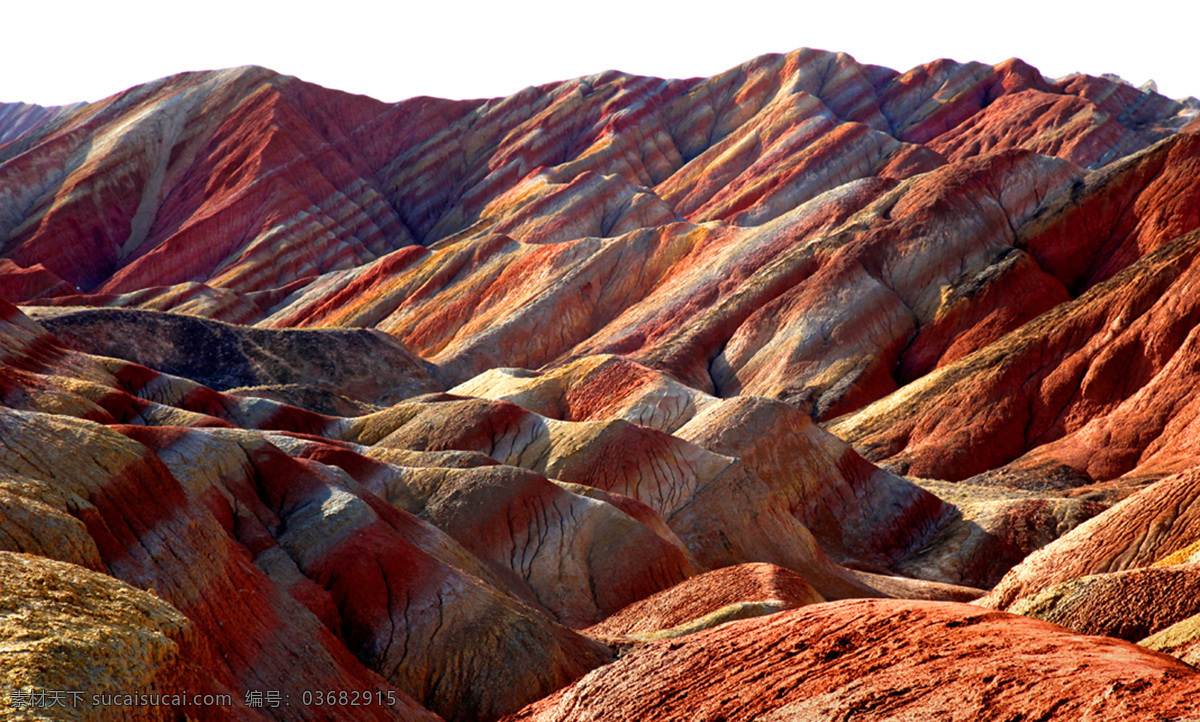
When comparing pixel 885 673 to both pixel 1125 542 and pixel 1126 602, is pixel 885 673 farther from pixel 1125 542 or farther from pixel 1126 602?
pixel 1125 542

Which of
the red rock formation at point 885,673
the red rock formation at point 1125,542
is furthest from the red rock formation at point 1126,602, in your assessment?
the red rock formation at point 1125,542

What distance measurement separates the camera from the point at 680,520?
30062mm

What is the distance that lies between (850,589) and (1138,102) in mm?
102309

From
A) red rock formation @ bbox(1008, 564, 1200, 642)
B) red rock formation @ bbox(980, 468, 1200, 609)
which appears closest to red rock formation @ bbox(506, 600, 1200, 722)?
red rock formation @ bbox(1008, 564, 1200, 642)

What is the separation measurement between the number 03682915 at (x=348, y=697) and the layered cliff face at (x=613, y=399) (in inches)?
5.6

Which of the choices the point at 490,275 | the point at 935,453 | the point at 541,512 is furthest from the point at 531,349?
the point at 541,512

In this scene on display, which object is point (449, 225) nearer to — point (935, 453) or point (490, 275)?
point (490, 275)

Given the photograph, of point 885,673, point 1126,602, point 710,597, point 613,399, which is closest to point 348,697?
point 885,673

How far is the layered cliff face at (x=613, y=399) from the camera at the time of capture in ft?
34.7

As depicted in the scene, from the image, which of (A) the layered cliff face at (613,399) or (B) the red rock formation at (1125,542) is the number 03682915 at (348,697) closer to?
(A) the layered cliff face at (613,399)

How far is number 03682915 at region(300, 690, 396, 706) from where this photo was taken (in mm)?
12516

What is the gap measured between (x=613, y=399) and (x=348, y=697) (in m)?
32.0

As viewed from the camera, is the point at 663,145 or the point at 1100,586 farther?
the point at 663,145

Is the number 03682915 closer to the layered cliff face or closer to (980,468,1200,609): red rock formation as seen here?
the layered cliff face
